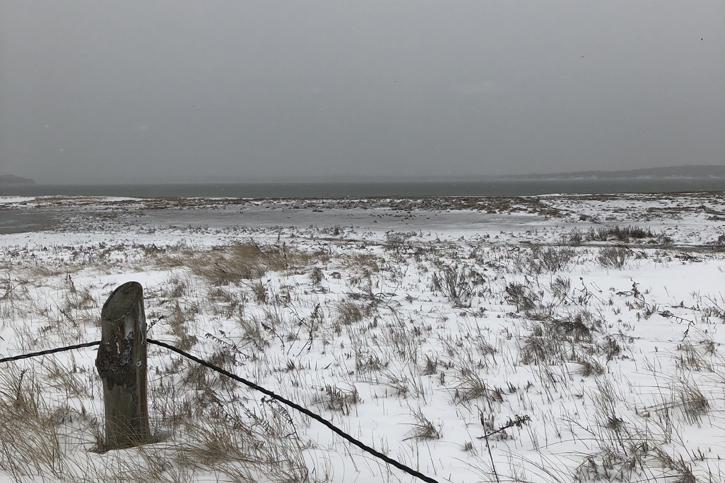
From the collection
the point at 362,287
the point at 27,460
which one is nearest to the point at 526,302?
the point at 362,287

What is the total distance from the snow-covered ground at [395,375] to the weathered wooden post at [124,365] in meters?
0.16

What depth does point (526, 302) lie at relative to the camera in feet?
20.6

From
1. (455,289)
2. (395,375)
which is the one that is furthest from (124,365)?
(455,289)

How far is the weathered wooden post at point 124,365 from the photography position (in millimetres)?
2252

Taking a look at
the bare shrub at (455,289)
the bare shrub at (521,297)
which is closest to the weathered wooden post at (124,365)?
the bare shrub at (455,289)

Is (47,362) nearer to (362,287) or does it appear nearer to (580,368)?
(362,287)

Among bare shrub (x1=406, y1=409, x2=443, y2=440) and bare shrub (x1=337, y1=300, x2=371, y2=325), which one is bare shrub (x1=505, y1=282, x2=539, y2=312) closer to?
bare shrub (x1=337, y1=300, x2=371, y2=325)

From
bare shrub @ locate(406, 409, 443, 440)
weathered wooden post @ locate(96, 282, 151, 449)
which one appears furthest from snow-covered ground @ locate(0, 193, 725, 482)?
weathered wooden post @ locate(96, 282, 151, 449)

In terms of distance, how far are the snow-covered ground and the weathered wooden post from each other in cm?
16

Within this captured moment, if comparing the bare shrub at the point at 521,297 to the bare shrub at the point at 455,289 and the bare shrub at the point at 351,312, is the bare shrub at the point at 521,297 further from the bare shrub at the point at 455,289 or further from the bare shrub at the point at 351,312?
the bare shrub at the point at 351,312

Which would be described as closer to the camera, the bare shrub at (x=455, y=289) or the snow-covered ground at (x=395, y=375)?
the snow-covered ground at (x=395, y=375)

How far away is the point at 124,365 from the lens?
2.31 metres

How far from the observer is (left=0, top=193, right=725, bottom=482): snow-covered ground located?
250 cm

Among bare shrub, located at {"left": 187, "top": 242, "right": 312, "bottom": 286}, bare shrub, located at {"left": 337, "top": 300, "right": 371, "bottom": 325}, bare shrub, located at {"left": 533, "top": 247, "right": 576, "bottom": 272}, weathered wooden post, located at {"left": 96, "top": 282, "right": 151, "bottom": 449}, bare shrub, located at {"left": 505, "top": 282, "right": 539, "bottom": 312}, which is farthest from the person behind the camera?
bare shrub, located at {"left": 533, "top": 247, "right": 576, "bottom": 272}
